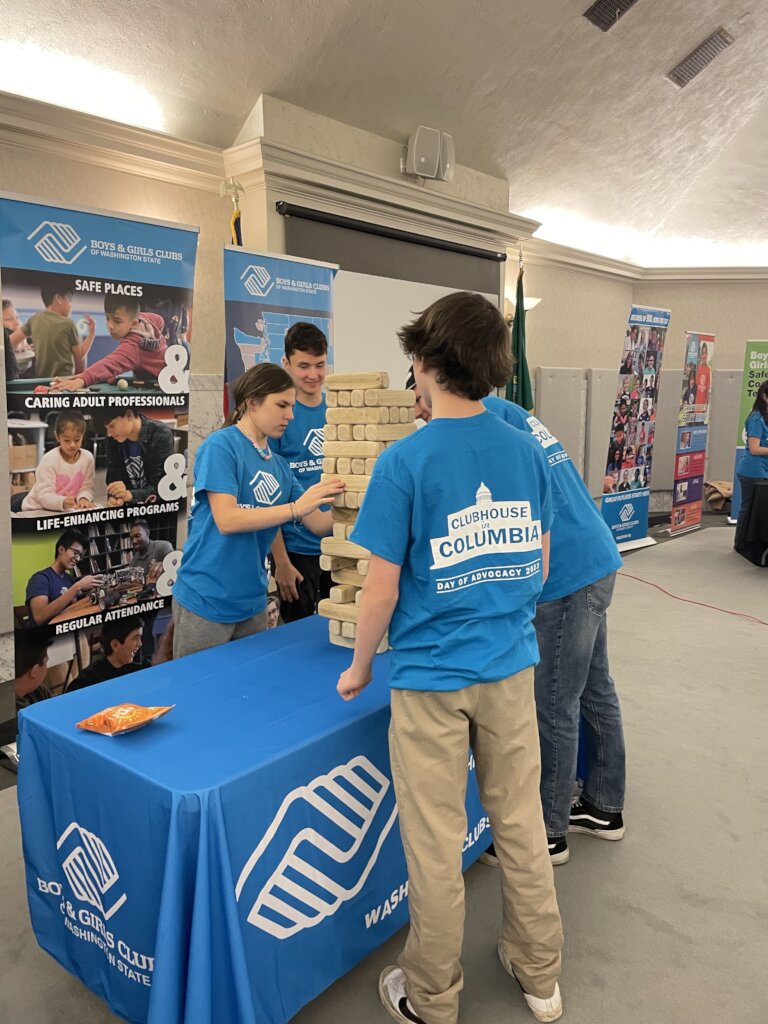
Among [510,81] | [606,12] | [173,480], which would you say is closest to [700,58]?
[606,12]

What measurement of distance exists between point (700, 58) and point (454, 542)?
616 centimetres

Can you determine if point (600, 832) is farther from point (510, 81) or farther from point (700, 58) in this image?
point (700, 58)

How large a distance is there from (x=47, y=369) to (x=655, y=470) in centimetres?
774

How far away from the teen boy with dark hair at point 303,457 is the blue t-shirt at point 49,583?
2.65 feet

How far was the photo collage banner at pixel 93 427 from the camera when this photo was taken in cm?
277

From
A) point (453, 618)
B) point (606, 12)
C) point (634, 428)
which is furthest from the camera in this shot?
point (634, 428)

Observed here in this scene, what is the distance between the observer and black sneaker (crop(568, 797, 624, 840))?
2469 mm

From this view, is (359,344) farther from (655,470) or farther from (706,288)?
(706,288)

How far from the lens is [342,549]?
212 cm

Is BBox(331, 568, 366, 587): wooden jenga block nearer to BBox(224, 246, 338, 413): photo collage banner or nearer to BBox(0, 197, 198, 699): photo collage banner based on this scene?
BBox(0, 197, 198, 699): photo collage banner

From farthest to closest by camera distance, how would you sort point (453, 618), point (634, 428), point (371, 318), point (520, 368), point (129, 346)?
1. point (634, 428)
2. point (520, 368)
3. point (371, 318)
4. point (129, 346)
5. point (453, 618)

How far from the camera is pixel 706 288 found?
30.1 ft

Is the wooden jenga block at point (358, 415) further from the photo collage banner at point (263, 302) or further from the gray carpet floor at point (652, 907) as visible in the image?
the photo collage banner at point (263, 302)

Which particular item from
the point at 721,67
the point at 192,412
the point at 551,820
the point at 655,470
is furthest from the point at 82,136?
the point at 655,470
